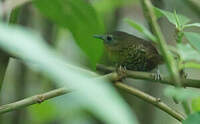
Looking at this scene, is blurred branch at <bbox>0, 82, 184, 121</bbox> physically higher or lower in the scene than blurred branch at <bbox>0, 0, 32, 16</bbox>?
lower

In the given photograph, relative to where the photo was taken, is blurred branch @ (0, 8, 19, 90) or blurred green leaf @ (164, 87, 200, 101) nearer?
blurred green leaf @ (164, 87, 200, 101)

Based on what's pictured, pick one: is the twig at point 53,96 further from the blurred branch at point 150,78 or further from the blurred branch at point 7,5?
the blurred branch at point 7,5

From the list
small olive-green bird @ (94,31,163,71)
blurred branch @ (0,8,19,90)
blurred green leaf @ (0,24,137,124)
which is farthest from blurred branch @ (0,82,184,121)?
small olive-green bird @ (94,31,163,71)

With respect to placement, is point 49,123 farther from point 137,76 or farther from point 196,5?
point 196,5

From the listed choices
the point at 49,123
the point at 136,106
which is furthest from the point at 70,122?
the point at 136,106

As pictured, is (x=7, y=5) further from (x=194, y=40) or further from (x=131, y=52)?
(x=131, y=52)

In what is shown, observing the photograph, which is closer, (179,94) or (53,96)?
(179,94)

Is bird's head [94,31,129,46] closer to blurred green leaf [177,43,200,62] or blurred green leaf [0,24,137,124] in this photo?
blurred green leaf [177,43,200,62]

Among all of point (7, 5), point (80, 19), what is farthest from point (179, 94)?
point (80, 19)

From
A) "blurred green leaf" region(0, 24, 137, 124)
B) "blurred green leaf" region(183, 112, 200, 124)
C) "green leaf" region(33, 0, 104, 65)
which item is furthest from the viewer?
"green leaf" region(33, 0, 104, 65)
